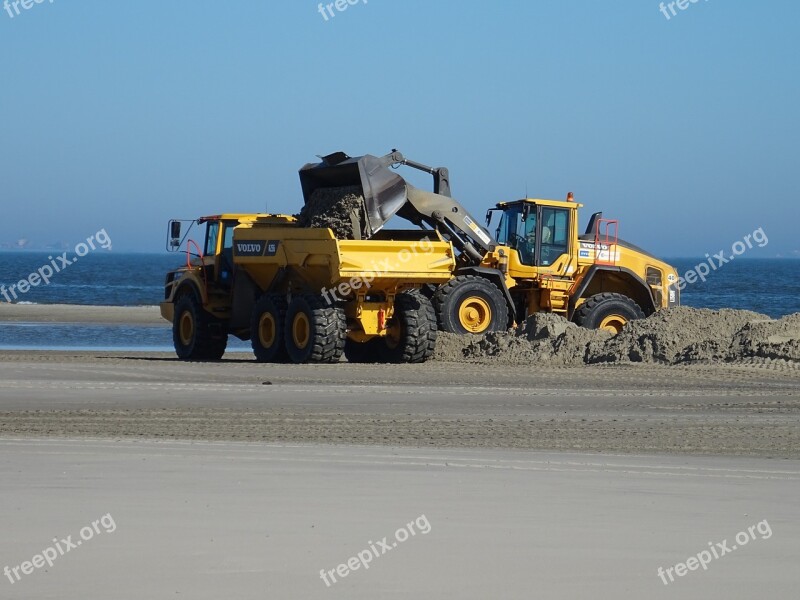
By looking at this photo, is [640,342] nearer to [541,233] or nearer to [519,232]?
[541,233]

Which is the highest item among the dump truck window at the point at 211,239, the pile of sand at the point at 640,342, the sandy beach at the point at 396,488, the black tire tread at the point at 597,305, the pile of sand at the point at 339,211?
the pile of sand at the point at 339,211

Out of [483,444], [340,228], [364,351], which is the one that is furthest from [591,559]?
[364,351]

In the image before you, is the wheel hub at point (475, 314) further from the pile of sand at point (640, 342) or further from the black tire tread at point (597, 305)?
the black tire tread at point (597, 305)

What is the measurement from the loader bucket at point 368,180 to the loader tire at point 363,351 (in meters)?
2.33

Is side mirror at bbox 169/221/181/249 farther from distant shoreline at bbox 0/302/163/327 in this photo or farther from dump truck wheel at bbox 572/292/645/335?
distant shoreline at bbox 0/302/163/327

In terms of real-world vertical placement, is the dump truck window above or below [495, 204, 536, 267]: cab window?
below

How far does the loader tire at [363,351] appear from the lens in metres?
21.5

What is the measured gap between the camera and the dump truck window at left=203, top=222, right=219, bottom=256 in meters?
22.4

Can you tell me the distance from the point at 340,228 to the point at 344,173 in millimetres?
1038

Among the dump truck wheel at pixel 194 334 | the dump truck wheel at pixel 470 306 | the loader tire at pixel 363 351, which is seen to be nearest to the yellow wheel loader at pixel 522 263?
the dump truck wheel at pixel 470 306

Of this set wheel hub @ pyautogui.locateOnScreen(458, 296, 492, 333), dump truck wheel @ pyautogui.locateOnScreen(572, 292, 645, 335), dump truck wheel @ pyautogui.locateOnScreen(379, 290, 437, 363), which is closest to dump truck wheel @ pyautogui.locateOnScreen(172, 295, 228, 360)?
dump truck wheel @ pyautogui.locateOnScreen(379, 290, 437, 363)

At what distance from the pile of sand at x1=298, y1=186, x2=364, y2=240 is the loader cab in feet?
11.4

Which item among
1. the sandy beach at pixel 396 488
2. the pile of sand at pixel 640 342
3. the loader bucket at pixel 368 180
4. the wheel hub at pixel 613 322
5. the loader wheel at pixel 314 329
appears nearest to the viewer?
the sandy beach at pixel 396 488

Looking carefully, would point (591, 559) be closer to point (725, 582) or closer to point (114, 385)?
point (725, 582)
